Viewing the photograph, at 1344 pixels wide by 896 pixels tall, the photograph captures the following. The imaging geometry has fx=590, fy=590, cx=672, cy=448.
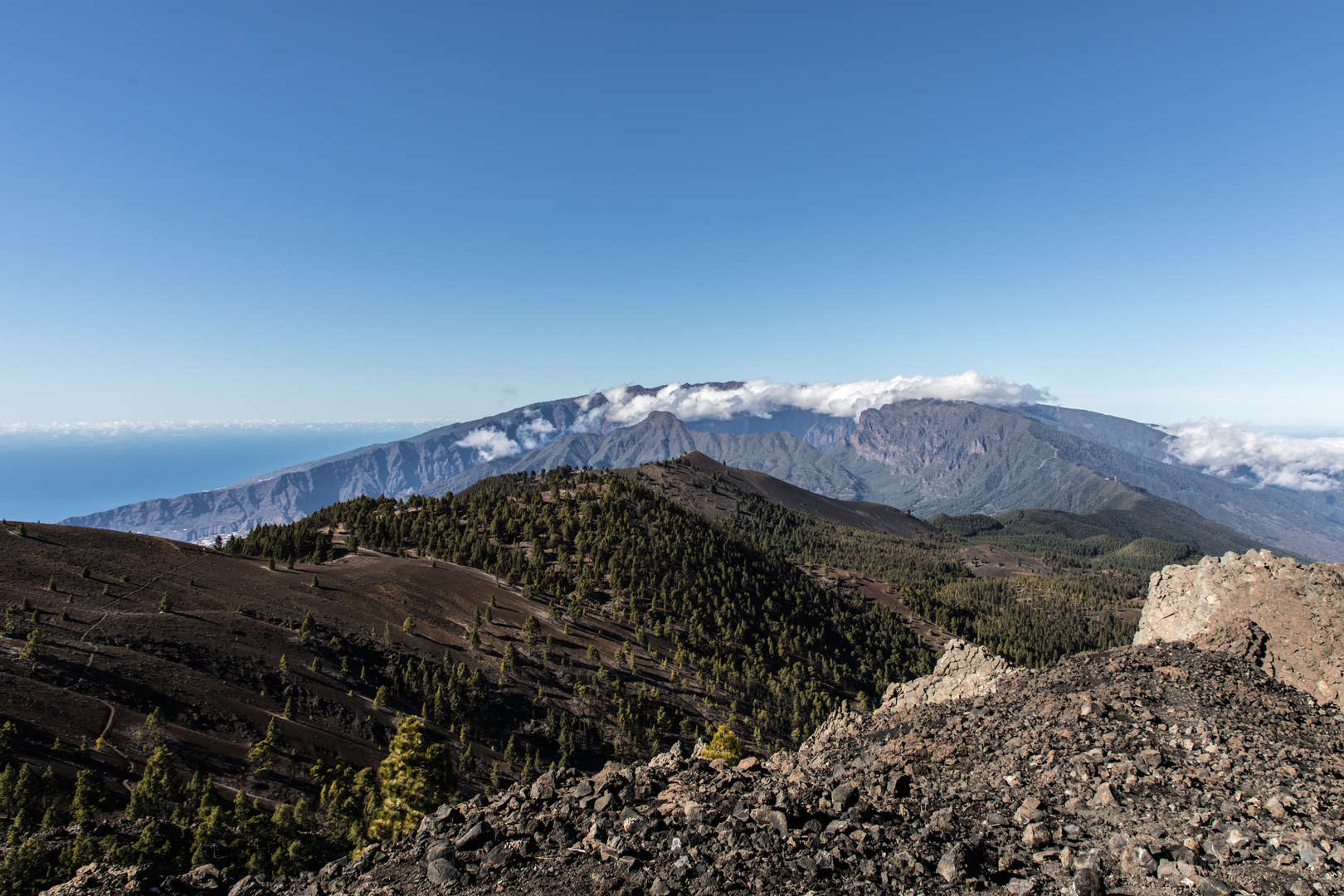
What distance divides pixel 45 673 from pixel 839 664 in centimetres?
12464

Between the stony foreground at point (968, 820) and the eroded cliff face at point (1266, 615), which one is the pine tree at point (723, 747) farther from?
the eroded cliff face at point (1266, 615)

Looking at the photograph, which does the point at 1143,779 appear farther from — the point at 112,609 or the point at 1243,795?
the point at 112,609

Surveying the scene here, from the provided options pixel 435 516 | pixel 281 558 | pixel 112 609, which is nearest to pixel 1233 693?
pixel 112 609

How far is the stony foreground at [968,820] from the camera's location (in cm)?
1267

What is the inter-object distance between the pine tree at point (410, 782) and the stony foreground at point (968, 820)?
Result: 1846 centimetres

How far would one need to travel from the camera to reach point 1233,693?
75.0ft

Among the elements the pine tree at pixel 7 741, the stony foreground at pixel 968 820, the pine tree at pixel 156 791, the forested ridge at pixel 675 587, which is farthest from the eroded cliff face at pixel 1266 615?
the pine tree at pixel 7 741

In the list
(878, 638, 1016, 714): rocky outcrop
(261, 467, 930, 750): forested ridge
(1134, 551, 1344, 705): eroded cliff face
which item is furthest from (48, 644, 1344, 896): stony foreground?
(261, 467, 930, 750): forested ridge

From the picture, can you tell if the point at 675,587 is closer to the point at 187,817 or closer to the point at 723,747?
the point at 723,747

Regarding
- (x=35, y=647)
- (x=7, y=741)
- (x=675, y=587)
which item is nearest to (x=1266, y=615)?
(x=7, y=741)

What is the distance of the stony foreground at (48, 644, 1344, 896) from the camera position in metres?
12.7

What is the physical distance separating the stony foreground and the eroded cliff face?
85.3 inches

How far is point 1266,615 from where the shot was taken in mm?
27422

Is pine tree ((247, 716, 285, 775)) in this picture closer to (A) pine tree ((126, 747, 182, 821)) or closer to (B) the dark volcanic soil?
(B) the dark volcanic soil
